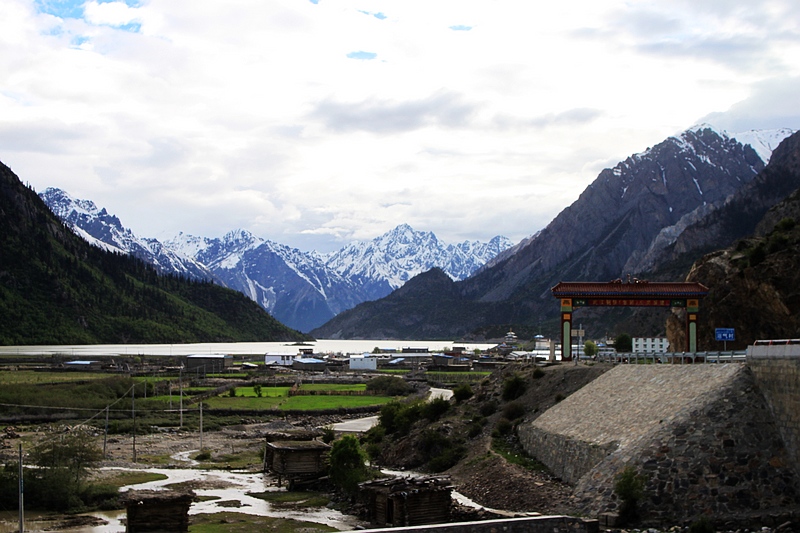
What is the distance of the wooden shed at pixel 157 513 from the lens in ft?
128

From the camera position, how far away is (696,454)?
35562 mm

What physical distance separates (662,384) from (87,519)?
94.6 ft

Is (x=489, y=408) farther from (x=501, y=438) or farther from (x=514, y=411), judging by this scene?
(x=501, y=438)

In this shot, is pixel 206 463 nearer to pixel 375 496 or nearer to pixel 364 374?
pixel 375 496

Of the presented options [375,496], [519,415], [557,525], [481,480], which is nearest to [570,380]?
[519,415]

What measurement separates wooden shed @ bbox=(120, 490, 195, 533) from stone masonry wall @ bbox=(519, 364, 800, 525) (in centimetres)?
1707

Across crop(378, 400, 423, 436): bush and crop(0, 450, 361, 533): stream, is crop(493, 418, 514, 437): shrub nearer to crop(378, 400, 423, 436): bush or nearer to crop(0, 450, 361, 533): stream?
crop(378, 400, 423, 436): bush

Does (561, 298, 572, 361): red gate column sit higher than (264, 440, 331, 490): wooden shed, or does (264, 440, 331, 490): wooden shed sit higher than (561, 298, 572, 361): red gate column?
(561, 298, 572, 361): red gate column

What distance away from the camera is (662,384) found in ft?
142

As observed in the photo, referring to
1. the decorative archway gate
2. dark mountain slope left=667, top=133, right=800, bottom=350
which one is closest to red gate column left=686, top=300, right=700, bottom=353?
the decorative archway gate

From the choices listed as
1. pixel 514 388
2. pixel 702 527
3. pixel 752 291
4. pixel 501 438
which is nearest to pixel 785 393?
pixel 702 527

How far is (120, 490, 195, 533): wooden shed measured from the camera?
39.0 metres

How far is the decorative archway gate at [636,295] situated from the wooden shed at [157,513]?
29130 mm

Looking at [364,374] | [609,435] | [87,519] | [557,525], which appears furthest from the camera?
[364,374]
